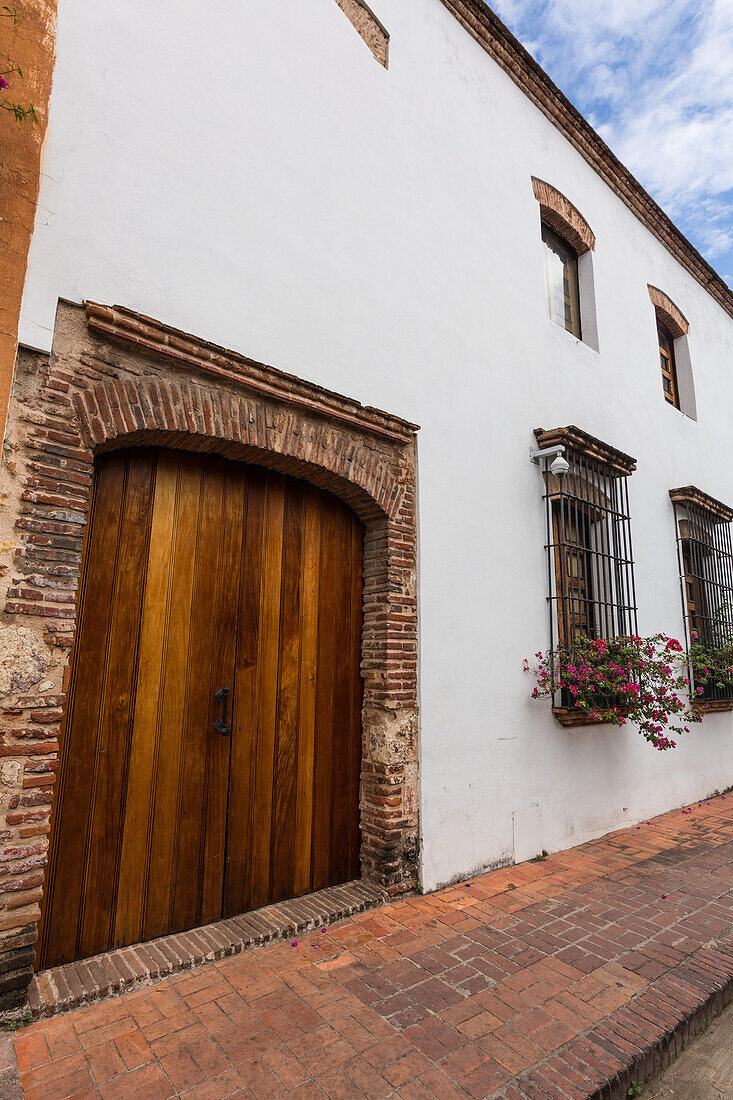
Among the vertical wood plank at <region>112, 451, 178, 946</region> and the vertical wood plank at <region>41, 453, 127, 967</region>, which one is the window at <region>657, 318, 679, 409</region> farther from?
the vertical wood plank at <region>41, 453, 127, 967</region>

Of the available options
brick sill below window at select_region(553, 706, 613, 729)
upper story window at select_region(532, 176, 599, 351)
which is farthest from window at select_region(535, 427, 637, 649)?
upper story window at select_region(532, 176, 599, 351)

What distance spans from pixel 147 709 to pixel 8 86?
2.70 metres

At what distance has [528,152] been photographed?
17.5ft

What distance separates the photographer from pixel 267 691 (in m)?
3.24

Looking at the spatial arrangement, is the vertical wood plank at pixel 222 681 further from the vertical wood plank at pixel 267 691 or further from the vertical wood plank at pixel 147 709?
the vertical wood plank at pixel 147 709

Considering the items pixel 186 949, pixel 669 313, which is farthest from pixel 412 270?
pixel 669 313

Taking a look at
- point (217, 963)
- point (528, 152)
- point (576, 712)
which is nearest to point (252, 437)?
point (217, 963)

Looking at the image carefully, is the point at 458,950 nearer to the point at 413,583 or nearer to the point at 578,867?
the point at 578,867

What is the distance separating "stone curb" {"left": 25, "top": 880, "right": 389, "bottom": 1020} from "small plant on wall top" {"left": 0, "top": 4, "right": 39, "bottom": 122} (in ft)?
11.3

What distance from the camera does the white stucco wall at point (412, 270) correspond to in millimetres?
2811

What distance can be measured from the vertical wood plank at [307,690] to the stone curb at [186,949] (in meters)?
0.20

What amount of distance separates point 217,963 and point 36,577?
6.06 feet

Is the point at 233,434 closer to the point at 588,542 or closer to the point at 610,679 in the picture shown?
the point at 610,679

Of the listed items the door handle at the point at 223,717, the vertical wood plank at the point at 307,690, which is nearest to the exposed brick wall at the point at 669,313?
the vertical wood plank at the point at 307,690
